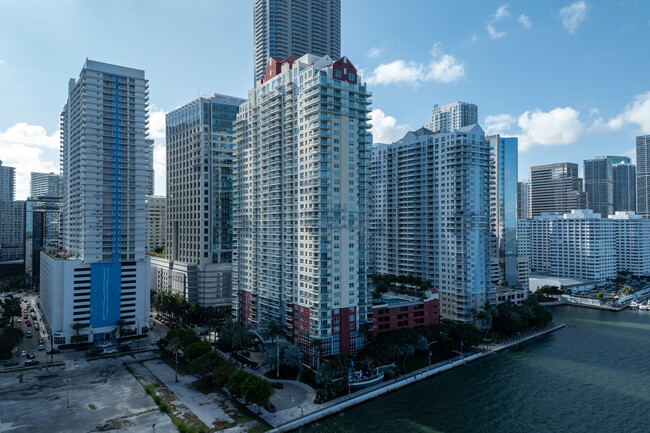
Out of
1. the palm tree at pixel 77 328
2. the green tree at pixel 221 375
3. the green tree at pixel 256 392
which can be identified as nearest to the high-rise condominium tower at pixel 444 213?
the green tree at pixel 221 375

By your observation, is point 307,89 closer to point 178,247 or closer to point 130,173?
point 130,173

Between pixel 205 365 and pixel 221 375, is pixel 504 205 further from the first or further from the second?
pixel 221 375

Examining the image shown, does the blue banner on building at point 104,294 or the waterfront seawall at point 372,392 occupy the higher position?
the blue banner on building at point 104,294

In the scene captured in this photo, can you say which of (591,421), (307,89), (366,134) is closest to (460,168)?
(366,134)

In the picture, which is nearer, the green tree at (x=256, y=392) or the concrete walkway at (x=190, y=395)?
the concrete walkway at (x=190, y=395)

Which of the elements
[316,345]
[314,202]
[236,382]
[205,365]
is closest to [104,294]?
[205,365]

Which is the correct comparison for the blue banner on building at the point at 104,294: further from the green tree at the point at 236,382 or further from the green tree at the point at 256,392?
the green tree at the point at 256,392
